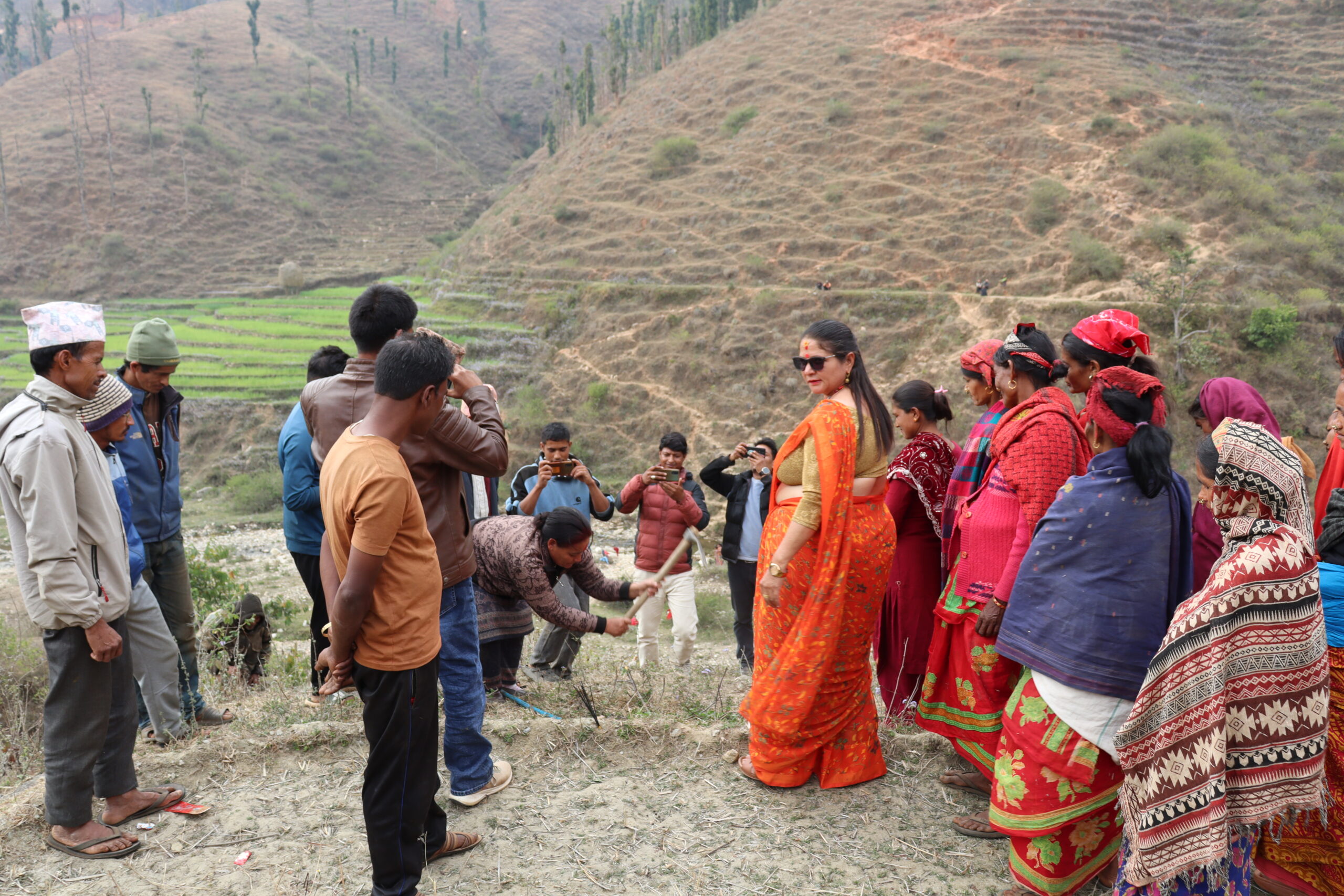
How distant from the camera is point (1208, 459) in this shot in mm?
2463

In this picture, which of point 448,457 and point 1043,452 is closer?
point 448,457

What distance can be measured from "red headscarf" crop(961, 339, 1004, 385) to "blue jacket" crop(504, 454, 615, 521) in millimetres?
2629

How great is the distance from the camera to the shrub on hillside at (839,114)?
33.1m

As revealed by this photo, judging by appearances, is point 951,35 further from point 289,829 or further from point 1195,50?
point 289,829

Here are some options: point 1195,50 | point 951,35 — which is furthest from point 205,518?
point 1195,50

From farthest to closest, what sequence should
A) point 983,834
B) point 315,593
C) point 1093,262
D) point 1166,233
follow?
point 1166,233 < point 1093,262 < point 315,593 < point 983,834

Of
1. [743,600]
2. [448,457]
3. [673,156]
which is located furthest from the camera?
[673,156]

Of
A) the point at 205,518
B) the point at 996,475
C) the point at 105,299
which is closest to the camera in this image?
the point at 996,475

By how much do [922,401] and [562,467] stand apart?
2.27m

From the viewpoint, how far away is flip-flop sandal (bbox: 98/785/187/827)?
3086 millimetres

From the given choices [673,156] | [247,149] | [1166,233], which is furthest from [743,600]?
[247,149]

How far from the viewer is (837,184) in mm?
29828

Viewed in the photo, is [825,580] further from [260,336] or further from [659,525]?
[260,336]

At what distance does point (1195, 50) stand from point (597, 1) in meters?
80.7
